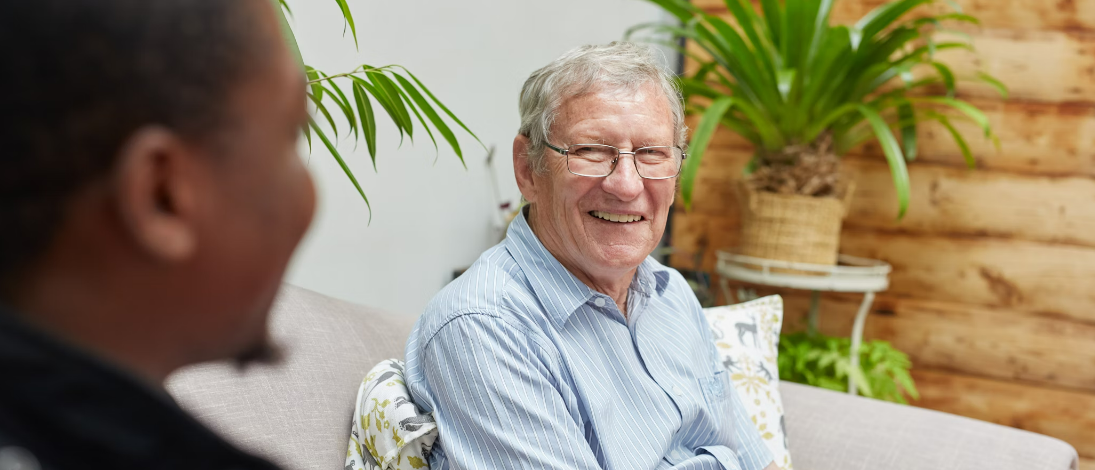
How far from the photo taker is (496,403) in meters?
1.03

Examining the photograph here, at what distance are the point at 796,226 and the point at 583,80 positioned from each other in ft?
4.66

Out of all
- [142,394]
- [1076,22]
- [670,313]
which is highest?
[1076,22]

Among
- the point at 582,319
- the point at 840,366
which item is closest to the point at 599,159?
the point at 582,319

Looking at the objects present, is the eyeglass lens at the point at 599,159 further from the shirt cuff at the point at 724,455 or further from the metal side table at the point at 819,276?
the metal side table at the point at 819,276

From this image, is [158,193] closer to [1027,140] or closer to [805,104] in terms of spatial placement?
[805,104]

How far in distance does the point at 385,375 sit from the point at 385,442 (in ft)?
0.34

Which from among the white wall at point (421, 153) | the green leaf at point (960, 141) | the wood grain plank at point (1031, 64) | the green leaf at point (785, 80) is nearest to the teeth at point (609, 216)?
the white wall at point (421, 153)

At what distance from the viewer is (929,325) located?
281 centimetres

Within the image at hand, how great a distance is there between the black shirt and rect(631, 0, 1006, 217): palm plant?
1.96 meters

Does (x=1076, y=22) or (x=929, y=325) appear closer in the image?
(x=1076, y=22)

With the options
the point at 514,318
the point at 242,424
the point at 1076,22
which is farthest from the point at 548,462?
the point at 1076,22

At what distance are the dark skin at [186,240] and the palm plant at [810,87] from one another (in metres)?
1.93

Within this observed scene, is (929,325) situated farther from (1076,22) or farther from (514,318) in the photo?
(514,318)

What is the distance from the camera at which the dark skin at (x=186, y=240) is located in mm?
278
